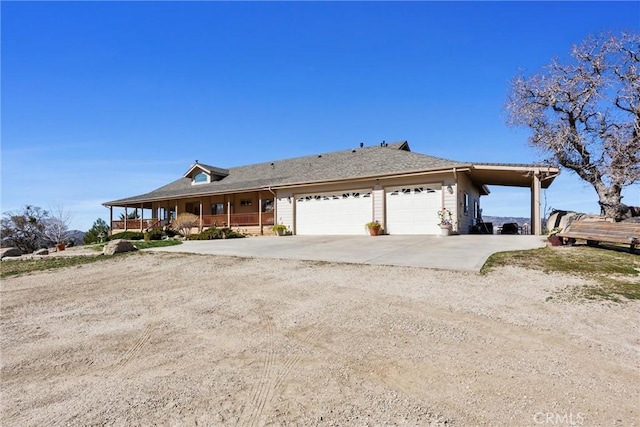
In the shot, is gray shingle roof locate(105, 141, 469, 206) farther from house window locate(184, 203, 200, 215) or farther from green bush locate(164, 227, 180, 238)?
green bush locate(164, 227, 180, 238)

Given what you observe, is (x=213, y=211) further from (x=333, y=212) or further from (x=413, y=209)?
(x=413, y=209)

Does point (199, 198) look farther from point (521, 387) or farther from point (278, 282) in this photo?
point (521, 387)

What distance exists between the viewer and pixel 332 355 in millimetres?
3572

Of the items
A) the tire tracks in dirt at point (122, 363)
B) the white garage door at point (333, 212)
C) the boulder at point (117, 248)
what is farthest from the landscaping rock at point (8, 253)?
the tire tracks in dirt at point (122, 363)

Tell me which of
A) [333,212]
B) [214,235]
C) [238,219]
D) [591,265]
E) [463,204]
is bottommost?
[591,265]

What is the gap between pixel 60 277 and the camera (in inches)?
357

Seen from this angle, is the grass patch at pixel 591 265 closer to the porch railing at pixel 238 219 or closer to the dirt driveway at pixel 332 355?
the dirt driveway at pixel 332 355

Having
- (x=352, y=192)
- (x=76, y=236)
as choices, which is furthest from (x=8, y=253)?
(x=76, y=236)

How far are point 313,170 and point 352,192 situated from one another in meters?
4.59

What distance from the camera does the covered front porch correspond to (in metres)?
22.4

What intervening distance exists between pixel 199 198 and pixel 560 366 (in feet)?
84.5

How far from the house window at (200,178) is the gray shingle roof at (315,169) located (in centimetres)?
56

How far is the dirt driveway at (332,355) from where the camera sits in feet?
8.78

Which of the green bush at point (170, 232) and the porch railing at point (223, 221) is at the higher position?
the porch railing at point (223, 221)
